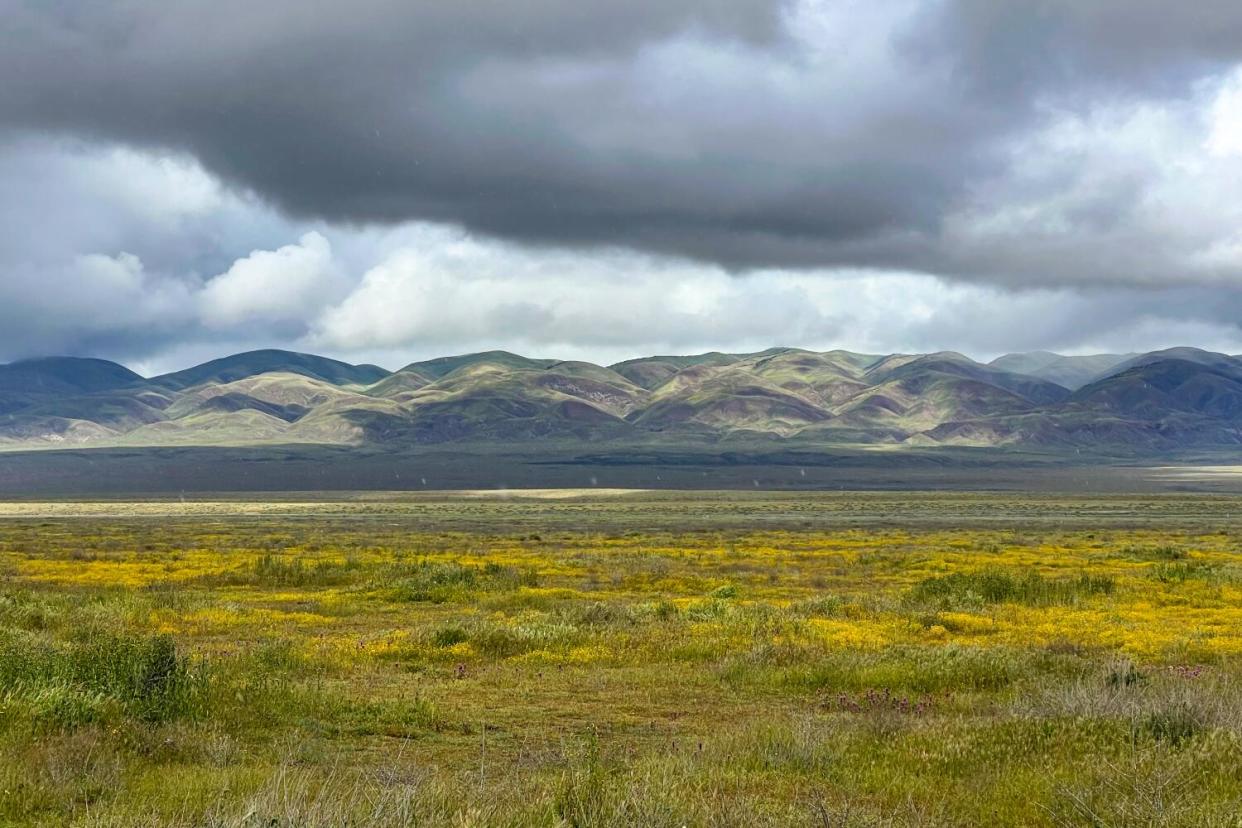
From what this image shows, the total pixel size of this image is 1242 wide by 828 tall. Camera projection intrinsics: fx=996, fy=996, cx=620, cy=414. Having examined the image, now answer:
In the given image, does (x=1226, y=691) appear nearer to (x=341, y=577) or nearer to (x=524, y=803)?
(x=524, y=803)

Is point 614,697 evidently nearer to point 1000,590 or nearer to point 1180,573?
point 1000,590

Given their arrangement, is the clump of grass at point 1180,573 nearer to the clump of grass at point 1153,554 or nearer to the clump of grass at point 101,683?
the clump of grass at point 1153,554

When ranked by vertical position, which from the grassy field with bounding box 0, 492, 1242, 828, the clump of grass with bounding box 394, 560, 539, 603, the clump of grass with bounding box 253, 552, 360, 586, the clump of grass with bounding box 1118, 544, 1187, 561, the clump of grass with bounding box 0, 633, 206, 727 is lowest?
the clump of grass with bounding box 1118, 544, 1187, 561

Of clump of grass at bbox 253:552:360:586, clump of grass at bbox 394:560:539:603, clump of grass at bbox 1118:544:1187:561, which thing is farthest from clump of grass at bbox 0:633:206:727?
clump of grass at bbox 1118:544:1187:561

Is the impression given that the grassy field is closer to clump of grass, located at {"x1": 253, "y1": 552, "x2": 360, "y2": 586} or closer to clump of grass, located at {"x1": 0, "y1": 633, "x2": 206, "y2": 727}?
clump of grass, located at {"x1": 0, "y1": 633, "x2": 206, "y2": 727}

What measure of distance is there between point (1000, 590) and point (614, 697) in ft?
55.8

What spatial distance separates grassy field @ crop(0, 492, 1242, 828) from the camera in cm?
812

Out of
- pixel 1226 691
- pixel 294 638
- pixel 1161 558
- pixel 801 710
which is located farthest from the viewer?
pixel 1161 558

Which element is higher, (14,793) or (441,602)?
(14,793)

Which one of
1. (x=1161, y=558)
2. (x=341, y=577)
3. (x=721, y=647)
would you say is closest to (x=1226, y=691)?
(x=721, y=647)

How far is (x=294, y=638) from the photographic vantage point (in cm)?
1998

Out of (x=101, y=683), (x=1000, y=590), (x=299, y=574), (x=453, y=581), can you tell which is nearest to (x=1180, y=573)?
(x=1000, y=590)

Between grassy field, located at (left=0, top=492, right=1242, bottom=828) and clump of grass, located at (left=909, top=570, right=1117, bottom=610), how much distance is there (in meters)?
0.12

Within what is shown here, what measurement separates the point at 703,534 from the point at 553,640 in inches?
1920
